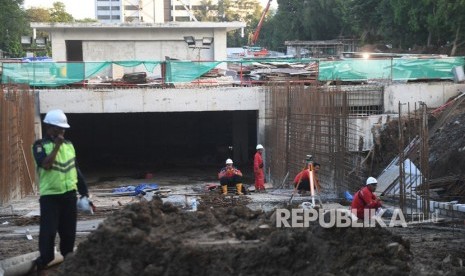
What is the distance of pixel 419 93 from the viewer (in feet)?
78.0

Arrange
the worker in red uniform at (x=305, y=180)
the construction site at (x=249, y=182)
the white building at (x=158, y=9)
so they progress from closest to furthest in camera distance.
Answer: the construction site at (x=249, y=182)
the worker in red uniform at (x=305, y=180)
the white building at (x=158, y=9)

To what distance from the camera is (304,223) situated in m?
6.73

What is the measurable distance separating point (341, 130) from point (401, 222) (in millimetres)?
4591

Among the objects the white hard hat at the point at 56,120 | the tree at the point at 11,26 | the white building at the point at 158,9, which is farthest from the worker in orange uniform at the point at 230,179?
the white building at the point at 158,9

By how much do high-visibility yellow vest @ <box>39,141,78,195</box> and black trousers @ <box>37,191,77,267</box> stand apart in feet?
0.22

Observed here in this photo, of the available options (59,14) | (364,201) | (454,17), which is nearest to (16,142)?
(364,201)

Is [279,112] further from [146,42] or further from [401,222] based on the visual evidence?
[146,42]

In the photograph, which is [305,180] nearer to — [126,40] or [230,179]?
[230,179]

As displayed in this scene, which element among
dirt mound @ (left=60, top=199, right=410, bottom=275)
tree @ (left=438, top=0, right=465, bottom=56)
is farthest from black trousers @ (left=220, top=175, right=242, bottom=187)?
tree @ (left=438, top=0, right=465, bottom=56)

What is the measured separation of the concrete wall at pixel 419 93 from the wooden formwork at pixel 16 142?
10618 millimetres

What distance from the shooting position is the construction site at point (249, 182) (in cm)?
588

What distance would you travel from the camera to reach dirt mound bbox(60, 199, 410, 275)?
18.9 ft

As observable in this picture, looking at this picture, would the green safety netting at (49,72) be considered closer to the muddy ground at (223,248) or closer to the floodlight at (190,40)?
the floodlight at (190,40)

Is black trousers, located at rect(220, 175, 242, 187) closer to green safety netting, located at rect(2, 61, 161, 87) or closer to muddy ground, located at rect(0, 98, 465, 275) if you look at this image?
green safety netting, located at rect(2, 61, 161, 87)
